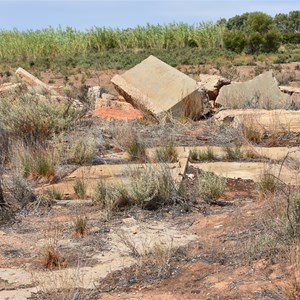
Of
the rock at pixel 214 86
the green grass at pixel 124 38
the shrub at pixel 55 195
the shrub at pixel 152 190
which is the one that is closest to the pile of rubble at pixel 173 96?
the rock at pixel 214 86

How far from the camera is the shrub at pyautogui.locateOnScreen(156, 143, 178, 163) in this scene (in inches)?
416

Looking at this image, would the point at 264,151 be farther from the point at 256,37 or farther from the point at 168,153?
the point at 256,37

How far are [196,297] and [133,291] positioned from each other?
0.55 m

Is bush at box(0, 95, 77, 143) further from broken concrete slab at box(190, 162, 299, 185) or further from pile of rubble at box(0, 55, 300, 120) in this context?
broken concrete slab at box(190, 162, 299, 185)

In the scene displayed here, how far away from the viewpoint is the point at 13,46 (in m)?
41.4

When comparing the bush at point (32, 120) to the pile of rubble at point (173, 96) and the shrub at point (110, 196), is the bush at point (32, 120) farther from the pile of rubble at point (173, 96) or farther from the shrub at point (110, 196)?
the shrub at point (110, 196)

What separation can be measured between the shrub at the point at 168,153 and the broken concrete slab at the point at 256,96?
17.0ft

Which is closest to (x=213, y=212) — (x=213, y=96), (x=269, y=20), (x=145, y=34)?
(x=213, y=96)

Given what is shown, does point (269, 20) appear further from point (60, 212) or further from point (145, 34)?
point (60, 212)

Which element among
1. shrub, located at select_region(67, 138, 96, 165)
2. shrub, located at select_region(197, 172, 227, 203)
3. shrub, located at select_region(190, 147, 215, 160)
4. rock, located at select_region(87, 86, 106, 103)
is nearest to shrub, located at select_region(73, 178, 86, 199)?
shrub, located at select_region(197, 172, 227, 203)

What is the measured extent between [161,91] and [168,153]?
481cm

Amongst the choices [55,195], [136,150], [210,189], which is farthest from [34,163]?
[210,189]

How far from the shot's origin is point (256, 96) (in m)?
16.0

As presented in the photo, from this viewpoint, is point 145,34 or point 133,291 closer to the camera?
point 133,291
